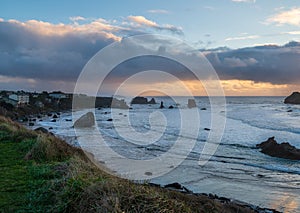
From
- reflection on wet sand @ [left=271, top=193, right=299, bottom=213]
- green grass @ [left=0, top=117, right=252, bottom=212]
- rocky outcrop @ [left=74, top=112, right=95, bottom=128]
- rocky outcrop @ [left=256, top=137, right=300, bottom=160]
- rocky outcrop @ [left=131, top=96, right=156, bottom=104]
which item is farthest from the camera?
rocky outcrop @ [left=131, top=96, right=156, bottom=104]

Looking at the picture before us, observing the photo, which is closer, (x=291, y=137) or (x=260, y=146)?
(x=260, y=146)

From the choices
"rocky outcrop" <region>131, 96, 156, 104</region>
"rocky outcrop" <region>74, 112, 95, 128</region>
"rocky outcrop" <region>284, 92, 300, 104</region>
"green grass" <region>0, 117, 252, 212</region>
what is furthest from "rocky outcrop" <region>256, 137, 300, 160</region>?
"rocky outcrop" <region>131, 96, 156, 104</region>

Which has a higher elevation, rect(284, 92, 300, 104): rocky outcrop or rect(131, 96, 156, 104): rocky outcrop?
rect(284, 92, 300, 104): rocky outcrop

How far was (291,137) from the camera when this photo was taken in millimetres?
26438

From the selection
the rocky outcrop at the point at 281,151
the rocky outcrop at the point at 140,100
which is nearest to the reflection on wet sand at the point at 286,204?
the rocky outcrop at the point at 281,151

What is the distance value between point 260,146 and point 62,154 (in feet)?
49.8

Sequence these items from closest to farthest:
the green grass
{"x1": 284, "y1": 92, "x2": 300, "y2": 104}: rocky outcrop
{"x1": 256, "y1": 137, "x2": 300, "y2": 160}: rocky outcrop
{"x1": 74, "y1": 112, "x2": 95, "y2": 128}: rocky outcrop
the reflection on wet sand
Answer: the green grass
the reflection on wet sand
{"x1": 256, "y1": 137, "x2": 300, "y2": 160}: rocky outcrop
{"x1": 74, "y1": 112, "x2": 95, "y2": 128}: rocky outcrop
{"x1": 284, "y1": 92, "x2": 300, "y2": 104}: rocky outcrop

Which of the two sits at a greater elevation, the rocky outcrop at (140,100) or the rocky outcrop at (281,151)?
the rocky outcrop at (140,100)

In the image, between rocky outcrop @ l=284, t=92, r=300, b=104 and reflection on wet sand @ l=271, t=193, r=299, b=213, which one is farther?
rocky outcrop @ l=284, t=92, r=300, b=104

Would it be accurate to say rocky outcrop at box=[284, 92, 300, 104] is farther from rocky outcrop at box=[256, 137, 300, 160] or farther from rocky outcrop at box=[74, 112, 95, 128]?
rocky outcrop at box=[256, 137, 300, 160]

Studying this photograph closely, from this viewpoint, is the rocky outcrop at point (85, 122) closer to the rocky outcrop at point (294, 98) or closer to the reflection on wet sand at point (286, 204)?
the reflection on wet sand at point (286, 204)

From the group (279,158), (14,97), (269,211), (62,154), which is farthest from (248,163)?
(14,97)

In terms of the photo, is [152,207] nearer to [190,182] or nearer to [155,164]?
[190,182]

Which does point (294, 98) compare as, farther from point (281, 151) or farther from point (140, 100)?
point (281, 151)
